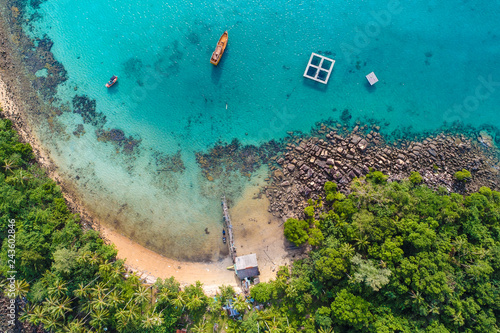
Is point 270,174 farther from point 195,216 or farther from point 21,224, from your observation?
point 21,224

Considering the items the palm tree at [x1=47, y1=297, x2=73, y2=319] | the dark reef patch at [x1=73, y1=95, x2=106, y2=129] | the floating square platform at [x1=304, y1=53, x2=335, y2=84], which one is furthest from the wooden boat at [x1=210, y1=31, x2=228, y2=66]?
the palm tree at [x1=47, y1=297, x2=73, y2=319]

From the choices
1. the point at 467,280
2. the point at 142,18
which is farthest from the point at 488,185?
the point at 142,18

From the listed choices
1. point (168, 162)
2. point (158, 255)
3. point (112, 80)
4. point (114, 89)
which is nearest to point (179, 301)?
point (158, 255)

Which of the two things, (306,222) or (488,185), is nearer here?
(306,222)

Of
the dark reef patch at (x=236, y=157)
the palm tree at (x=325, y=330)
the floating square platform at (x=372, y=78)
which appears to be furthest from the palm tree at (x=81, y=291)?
the floating square platform at (x=372, y=78)

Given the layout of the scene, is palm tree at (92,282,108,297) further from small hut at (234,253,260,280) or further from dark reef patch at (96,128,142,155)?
dark reef patch at (96,128,142,155)

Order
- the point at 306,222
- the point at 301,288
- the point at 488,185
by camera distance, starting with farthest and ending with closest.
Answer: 1. the point at 488,185
2. the point at 306,222
3. the point at 301,288
